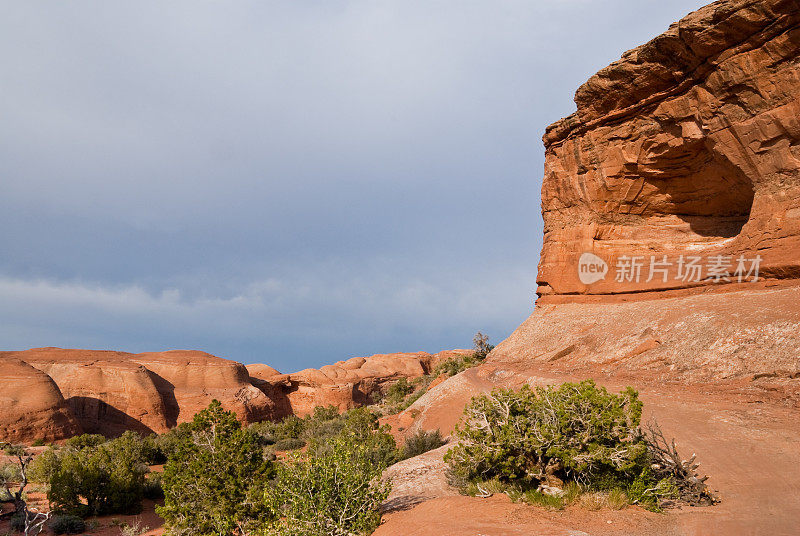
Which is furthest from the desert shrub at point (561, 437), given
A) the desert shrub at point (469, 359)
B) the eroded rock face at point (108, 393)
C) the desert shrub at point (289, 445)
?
the eroded rock face at point (108, 393)

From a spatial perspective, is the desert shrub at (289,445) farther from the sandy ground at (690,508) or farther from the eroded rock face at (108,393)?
the eroded rock face at (108,393)

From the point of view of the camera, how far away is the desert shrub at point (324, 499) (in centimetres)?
721

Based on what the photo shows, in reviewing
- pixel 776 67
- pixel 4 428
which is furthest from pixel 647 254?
pixel 4 428

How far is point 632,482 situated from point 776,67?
18128mm

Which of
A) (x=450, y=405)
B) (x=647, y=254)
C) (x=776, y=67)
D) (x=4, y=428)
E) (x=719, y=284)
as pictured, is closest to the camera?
(x=776, y=67)

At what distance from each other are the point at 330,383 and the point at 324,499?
44331 millimetres

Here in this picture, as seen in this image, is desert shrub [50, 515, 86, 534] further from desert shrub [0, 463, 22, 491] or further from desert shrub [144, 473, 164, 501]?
desert shrub [0, 463, 22, 491]

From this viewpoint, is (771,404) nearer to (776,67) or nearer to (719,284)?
(719,284)

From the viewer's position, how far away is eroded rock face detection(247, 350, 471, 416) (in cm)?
4953

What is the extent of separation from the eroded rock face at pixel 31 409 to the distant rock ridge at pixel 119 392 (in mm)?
47

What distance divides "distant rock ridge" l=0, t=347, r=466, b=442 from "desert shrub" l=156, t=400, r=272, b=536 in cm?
2609

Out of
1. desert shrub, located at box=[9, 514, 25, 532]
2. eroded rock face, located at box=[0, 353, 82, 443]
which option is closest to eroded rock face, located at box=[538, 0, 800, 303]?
desert shrub, located at box=[9, 514, 25, 532]

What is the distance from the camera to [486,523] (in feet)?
22.7

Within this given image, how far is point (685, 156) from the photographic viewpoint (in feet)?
76.9
